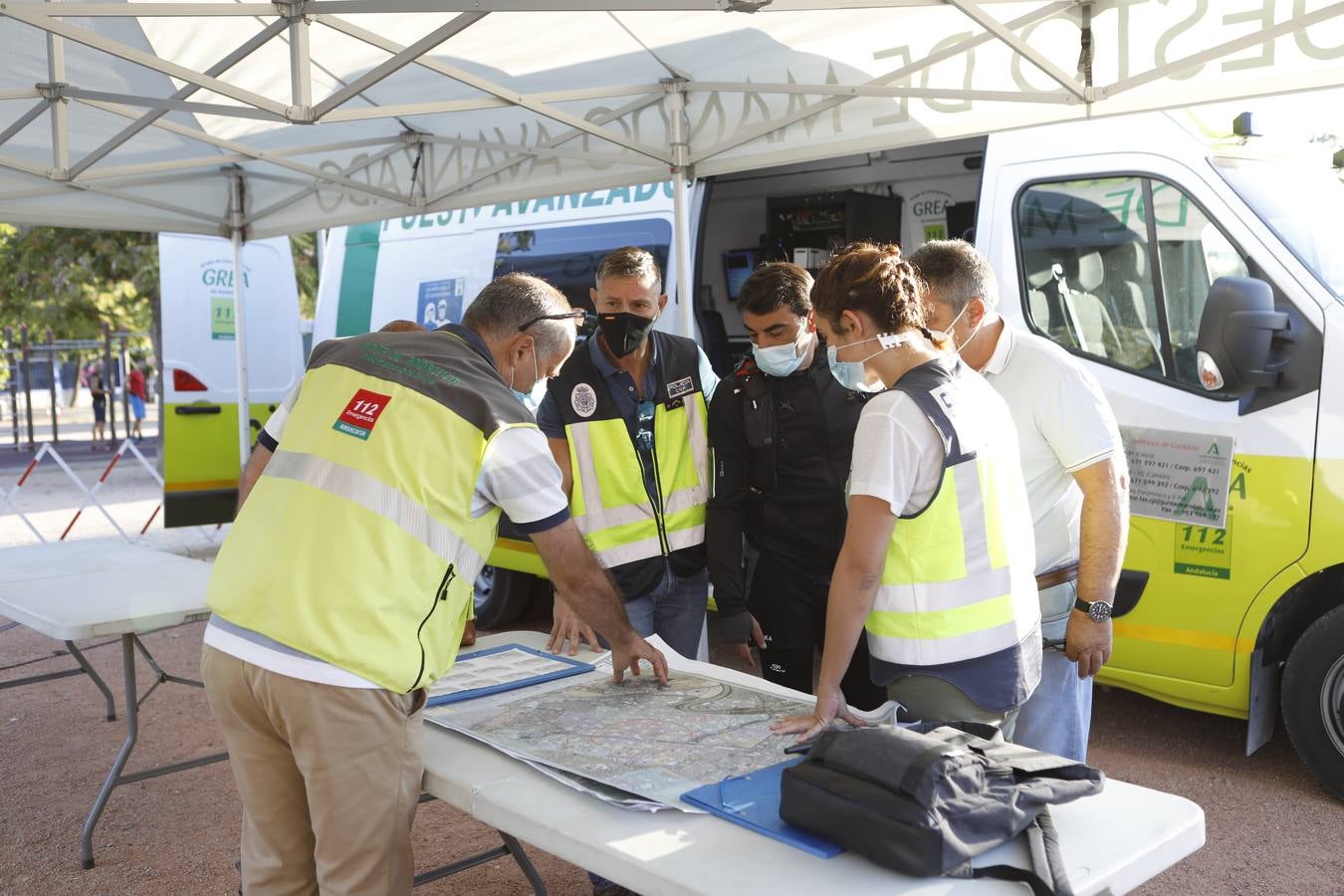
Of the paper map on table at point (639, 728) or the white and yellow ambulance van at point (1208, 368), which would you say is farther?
the white and yellow ambulance van at point (1208, 368)

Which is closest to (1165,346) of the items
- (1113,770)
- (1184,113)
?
(1184,113)

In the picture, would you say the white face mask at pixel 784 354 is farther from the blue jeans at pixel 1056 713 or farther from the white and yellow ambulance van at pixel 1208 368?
the white and yellow ambulance van at pixel 1208 368

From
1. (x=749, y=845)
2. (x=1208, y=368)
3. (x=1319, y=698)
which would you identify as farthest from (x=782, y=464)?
(x=1319, y=698)

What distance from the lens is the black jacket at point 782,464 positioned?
3.07 m

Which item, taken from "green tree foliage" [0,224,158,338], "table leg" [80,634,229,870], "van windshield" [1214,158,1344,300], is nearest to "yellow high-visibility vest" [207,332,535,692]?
"table leg" [80,634,229,870]

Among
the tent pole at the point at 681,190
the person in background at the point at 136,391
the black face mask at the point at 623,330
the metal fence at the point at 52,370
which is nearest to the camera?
the black face mask at the point at 623,330

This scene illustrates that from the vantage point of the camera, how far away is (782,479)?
123 inches

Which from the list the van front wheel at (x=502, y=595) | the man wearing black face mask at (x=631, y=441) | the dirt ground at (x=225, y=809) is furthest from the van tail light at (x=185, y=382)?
the man wearing black face mask at (x=631, y=441)

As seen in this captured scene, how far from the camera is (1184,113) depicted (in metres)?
4.08

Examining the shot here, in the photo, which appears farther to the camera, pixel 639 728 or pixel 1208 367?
pixel 1208 367

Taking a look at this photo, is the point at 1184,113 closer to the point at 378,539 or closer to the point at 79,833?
the point at 378,539

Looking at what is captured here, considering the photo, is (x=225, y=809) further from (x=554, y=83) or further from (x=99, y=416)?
(x=99, y=416)

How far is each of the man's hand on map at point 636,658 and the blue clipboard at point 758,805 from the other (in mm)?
529

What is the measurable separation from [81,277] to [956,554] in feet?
61.7
